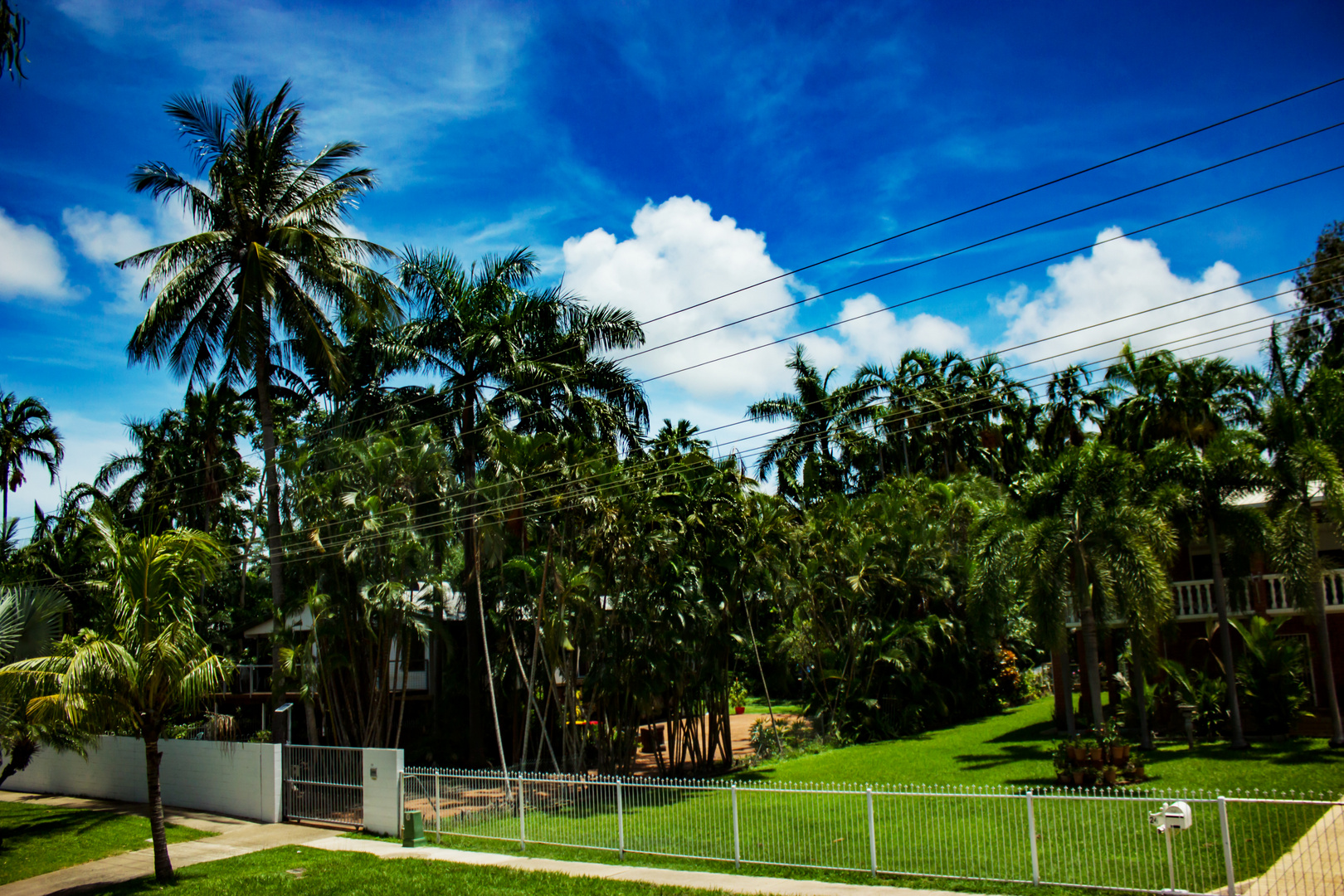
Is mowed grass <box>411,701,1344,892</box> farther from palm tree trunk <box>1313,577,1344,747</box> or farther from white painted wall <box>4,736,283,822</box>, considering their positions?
white painted wall <box>4,736,283,822</box>

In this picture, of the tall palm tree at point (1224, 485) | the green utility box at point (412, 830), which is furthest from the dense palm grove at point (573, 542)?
the green utility box at point (412, 830)

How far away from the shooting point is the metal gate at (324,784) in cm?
1911

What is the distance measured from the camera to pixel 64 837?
19.5 meters

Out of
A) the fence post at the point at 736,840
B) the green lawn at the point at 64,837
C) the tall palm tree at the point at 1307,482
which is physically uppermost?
the tall palm tree at the point at 1307,482

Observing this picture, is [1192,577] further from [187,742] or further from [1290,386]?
[187,742]

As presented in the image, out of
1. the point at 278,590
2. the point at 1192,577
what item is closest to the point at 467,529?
the point at 278,590

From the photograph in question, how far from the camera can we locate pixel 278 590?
23.1 metres

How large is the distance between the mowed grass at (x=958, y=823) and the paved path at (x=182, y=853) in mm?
3506

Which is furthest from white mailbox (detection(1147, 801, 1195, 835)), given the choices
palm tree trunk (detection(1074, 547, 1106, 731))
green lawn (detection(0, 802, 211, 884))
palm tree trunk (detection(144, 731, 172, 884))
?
green lawn (detection(0, 802, 211, 884))

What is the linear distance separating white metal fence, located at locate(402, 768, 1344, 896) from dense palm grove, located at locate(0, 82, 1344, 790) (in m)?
4.80

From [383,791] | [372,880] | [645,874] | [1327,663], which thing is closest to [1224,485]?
[1327,663]

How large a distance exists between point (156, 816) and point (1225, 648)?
21.0m

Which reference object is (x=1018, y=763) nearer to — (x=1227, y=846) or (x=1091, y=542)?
(x=1091, y=542)

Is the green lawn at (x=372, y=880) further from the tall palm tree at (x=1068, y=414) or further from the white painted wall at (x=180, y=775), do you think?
the tall palm tree at (x=1068, y=414)
